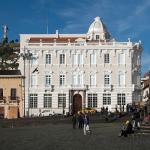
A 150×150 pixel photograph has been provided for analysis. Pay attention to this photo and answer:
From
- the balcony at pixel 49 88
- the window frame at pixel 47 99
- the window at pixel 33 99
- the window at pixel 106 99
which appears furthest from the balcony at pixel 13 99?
the window at pixel 106 99

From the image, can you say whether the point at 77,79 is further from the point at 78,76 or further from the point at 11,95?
the point at 11,95

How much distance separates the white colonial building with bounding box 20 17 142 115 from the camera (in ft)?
248

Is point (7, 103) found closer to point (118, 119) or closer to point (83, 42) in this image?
point (83, 42)

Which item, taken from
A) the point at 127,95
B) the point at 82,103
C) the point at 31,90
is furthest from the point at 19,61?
the point at 127,95

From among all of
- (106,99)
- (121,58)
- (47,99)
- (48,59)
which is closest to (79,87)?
(106,99)

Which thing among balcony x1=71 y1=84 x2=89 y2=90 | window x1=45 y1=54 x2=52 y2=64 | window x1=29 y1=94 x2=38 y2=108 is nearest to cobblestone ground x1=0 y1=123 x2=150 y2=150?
balcony x1=71 y1=84 x2=89 y2=90

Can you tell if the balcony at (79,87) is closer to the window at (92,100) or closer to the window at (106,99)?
the window at (92,100)

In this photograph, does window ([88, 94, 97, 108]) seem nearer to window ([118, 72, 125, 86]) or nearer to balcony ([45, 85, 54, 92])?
window ([118, 72, 125, 86])

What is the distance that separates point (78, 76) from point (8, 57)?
551 inches

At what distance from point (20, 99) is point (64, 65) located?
7851 mm

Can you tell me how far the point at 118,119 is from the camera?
6062 cm

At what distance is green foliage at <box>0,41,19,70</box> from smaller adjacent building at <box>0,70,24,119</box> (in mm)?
6384

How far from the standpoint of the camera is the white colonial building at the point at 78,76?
7550cm

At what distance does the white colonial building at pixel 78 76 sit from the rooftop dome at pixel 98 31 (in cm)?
896
